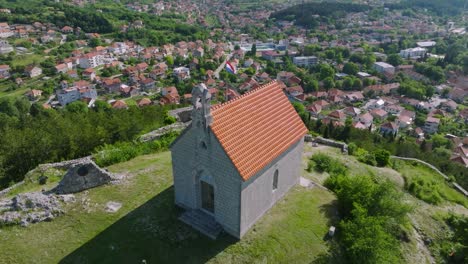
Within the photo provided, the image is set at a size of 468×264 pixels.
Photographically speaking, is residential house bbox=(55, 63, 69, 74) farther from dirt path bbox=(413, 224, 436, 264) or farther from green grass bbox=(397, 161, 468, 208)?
dirt path bbox=(413, 224, 436, 264)

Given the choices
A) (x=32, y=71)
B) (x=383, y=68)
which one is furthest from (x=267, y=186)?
(x=383, y=68)

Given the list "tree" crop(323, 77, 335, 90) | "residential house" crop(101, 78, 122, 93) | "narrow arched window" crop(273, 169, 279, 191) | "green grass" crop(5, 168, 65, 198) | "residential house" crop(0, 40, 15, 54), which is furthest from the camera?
"residential house" crop(0, 40, 15, 54)

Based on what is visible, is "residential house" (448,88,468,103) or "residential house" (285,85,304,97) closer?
"residential house" (448,88,468,103)

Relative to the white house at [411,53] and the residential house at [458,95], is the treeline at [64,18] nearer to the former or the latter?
the white house at [411,53]

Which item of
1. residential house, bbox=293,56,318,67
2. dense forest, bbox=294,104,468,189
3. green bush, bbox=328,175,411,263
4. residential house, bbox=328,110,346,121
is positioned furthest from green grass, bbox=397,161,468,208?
residential house, bbox=293,56,318,67

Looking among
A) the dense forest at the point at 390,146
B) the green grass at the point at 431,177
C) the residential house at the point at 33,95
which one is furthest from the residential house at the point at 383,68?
the residential house at the point at 33,95

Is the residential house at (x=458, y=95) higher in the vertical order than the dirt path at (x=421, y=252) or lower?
lower
